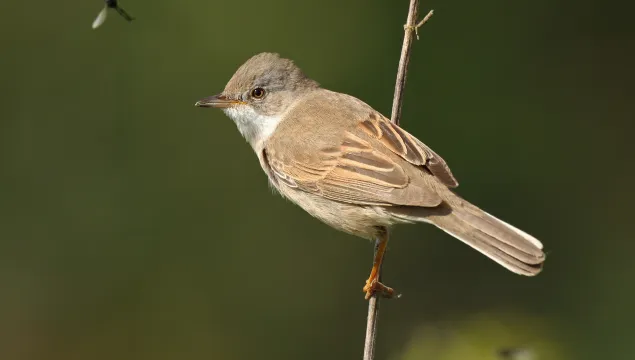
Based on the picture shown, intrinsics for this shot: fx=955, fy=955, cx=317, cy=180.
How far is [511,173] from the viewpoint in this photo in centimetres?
696

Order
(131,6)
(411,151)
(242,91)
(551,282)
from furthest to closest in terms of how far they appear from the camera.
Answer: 1. (131,6)
2. (551,282)
3. (242,91)
4. (411,151)

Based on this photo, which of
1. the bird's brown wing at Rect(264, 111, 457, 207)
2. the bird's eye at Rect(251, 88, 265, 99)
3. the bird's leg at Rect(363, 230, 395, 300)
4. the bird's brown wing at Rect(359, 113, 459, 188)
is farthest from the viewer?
the bird's eye at Rect(251, 88, 265, 99)

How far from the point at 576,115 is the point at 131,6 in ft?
11.2

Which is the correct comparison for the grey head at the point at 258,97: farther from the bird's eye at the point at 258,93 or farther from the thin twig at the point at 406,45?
the thin twig at the point at 406,45

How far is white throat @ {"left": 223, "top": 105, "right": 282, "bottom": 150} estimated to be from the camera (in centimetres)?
555

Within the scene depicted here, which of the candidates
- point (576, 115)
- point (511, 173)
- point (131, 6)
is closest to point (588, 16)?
point (576, 115)

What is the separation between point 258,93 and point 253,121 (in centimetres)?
17

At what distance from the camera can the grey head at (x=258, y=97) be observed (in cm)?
556

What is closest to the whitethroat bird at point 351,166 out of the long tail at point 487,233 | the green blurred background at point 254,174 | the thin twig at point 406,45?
Result: the long tail at point 487,233

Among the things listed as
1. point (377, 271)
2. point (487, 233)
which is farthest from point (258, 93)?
point (487, 233)

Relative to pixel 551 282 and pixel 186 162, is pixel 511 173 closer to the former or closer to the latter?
pixel 551 282

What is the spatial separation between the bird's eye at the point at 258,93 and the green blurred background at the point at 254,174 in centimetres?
134

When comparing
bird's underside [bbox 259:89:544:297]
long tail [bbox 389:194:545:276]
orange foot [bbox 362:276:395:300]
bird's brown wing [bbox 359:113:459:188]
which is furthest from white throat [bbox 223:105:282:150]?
long tail [bbox 389:194:545:276]

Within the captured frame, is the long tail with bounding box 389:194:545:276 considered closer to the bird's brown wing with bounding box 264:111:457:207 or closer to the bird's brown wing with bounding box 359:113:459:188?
the bird's brown wing with bounding box 264:111:457:207
